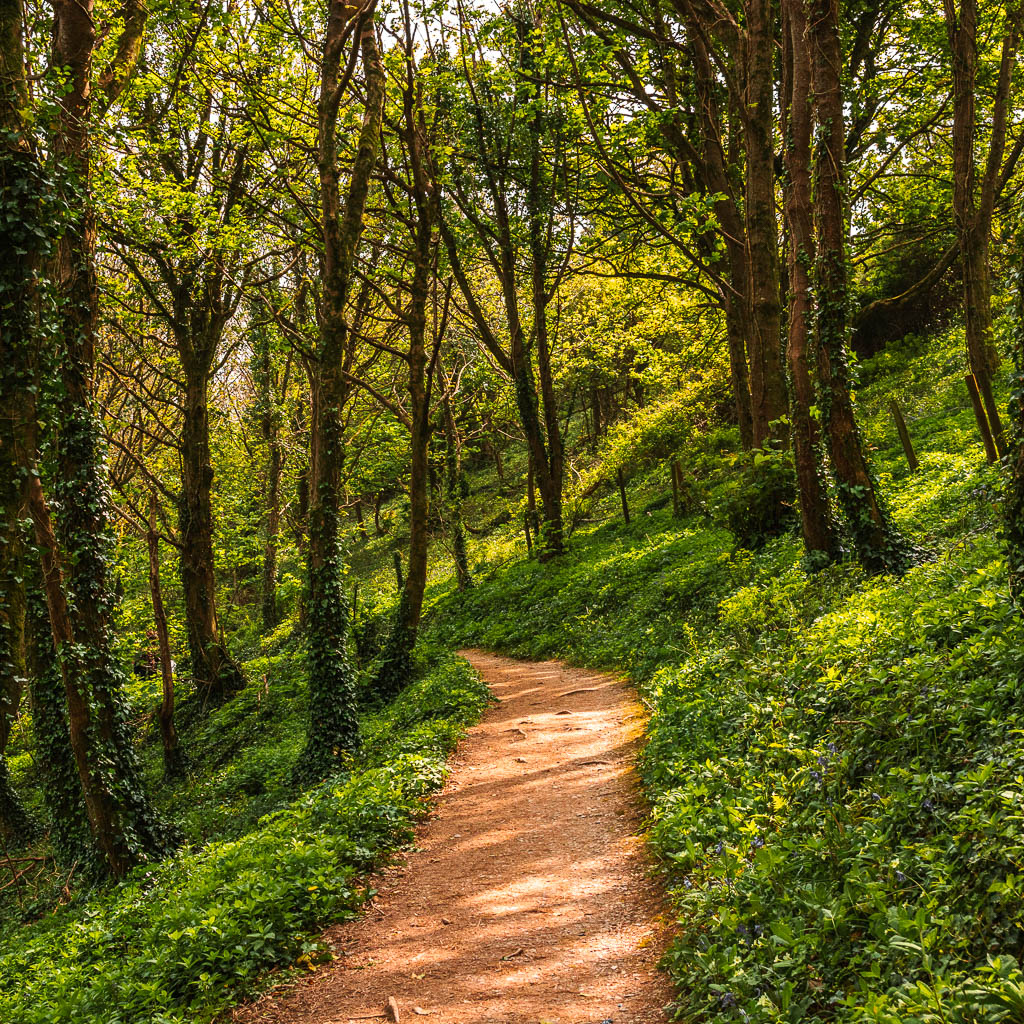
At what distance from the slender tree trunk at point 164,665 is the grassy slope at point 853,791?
9.83 m

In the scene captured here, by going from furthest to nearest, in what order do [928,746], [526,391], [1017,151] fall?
1. [526,391]
2. [1017,151]
3. [928,746]

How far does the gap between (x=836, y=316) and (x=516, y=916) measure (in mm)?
7112

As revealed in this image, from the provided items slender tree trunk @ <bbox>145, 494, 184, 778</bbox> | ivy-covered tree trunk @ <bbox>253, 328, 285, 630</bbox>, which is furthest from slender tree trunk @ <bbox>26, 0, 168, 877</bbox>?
ivy-covered tree trunk @ <bbox>253, 328, 285, 630</bbox>

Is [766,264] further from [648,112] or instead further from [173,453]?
[173,453]

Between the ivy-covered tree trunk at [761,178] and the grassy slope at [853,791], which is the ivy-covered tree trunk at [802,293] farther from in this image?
the ivy-covered tree trunk at [761,178]

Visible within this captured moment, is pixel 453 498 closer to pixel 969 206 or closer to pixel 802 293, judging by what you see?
pixel 802 293

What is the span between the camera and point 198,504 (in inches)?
803

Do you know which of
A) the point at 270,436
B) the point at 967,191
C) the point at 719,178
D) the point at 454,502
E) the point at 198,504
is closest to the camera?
the point at 967,191

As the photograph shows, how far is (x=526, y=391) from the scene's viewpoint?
22.5m

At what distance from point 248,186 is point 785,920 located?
2118 cm

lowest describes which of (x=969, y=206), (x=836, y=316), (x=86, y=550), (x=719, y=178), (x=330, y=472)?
(x=86, y=550)

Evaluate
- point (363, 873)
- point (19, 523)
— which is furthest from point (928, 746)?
point (19, 523)

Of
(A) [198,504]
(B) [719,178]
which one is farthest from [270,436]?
(B) [719,178]

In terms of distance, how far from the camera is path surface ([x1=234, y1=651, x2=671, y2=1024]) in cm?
463
